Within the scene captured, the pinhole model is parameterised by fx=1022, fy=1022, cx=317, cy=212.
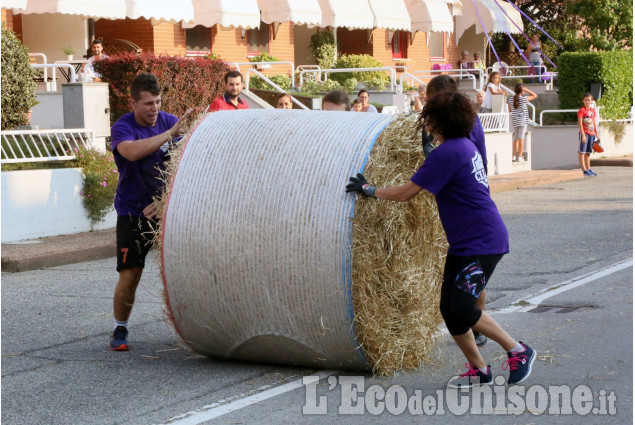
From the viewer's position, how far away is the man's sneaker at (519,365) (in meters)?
6.17

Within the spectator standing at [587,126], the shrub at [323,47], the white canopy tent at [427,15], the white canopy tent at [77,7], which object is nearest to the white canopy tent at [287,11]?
the shrub at [323,47]

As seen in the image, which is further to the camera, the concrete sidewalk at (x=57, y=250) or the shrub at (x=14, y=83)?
the shrub at (x=14, y=83)

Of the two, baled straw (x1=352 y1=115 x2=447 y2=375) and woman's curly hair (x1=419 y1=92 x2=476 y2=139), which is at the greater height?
woman's curly hair (x1=419 y1=92 x2=476 y2=139)

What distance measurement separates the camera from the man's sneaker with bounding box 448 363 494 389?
242 inches

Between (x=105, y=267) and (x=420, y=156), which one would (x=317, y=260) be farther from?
(x=105, y=267)

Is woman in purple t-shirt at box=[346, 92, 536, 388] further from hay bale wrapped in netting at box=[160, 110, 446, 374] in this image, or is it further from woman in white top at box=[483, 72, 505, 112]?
woman in white top at box=[483, 72, 505, 112]

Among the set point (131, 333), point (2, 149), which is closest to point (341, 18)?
point (2, 149)

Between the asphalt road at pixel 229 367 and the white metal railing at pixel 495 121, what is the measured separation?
11.7m

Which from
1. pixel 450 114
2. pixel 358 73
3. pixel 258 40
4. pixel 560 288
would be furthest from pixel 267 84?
pixel 450 114

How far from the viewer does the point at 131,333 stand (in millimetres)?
7777

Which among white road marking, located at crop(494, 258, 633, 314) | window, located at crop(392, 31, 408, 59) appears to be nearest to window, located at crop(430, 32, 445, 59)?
window, located at crop(392, 31, 408, 59)

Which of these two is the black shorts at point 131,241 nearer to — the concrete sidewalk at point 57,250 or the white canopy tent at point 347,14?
the concrete sidewalk at point 57,250

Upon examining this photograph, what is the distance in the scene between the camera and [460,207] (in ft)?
19.8

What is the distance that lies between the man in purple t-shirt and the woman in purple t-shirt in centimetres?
174
